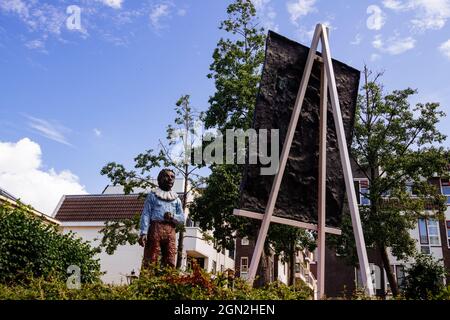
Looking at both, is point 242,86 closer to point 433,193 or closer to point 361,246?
point 433,193

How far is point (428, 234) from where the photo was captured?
3241 cm

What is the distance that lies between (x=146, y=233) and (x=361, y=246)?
3.74m

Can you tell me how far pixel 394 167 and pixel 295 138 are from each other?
14.7 metres

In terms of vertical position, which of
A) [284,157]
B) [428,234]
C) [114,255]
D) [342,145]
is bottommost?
[284,157]

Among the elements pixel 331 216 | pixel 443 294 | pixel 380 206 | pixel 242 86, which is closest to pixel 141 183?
pixel 242 86

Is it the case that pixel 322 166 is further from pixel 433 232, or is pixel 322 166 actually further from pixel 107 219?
pixel 433 232

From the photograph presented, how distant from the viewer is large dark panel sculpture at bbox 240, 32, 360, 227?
7.48 m

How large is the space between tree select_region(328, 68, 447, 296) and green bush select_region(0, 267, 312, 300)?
A: 53.7 feet

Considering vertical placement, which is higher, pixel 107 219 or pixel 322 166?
pixel 107 219

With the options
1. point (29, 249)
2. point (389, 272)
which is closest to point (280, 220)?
A: point (29, 249)
